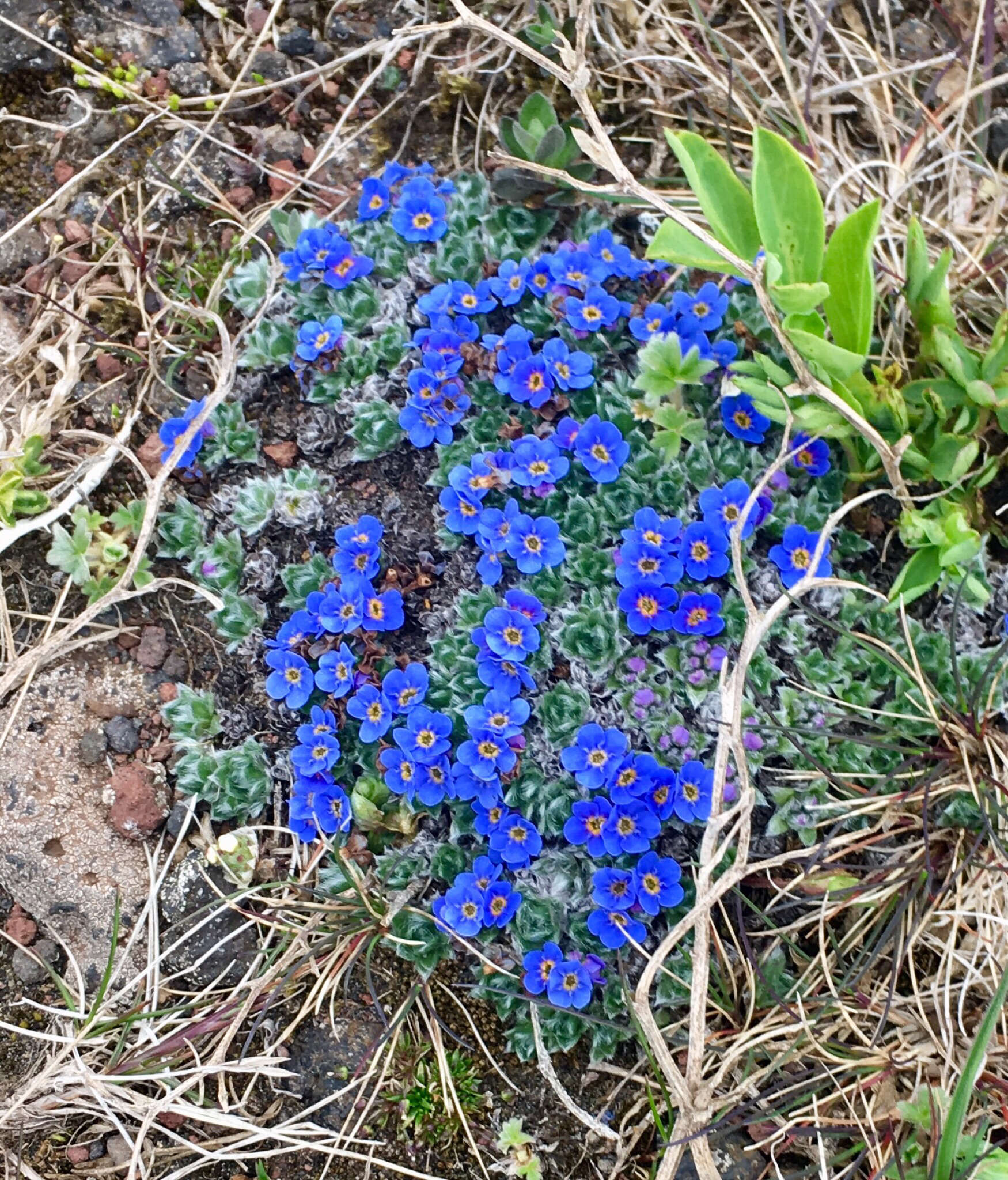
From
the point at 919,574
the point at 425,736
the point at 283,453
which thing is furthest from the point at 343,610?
the point at 919,574

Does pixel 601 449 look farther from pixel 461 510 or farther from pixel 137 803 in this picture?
pixel 137 803

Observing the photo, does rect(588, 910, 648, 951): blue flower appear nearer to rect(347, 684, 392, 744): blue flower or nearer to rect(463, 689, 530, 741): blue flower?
rect(463, 689, 530, 741): blue flower

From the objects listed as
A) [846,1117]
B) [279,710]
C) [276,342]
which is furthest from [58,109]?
[846,1117]

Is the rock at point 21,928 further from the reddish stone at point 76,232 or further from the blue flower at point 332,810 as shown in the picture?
the reddish stone at point 76,232

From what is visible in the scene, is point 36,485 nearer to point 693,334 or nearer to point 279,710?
point 279,710

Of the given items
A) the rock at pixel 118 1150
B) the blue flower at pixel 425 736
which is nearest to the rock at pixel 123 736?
the blue flower at pixel 425 736

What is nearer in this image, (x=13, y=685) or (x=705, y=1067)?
(x=705, y=1067)
